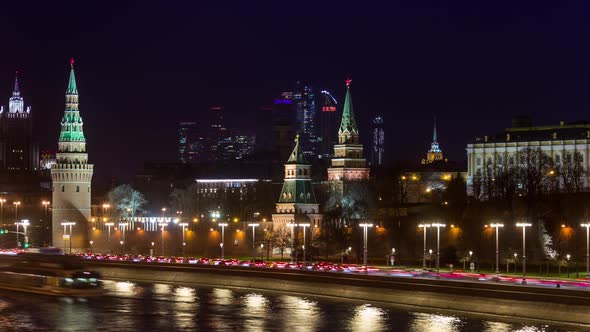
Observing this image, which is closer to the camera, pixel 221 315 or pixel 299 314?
pixel 221 315

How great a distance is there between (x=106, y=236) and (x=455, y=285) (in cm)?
10456

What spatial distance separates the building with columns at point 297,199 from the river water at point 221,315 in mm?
72278

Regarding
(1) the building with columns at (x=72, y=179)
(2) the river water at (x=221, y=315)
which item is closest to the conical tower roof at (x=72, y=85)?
(1) the building with columns at (x=72, y=179)

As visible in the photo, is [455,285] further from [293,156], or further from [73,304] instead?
[293,156]

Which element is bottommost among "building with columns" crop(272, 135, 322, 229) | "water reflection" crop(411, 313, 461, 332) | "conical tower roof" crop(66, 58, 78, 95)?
"water reflection" crop(411, 313, 461, 332)

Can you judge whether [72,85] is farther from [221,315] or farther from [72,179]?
[221,315]

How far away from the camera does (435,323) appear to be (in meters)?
82.4

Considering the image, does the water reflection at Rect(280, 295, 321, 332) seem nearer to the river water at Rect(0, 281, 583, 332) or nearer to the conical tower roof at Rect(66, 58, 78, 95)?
the river water at Rect(0, 281, 583, 332)

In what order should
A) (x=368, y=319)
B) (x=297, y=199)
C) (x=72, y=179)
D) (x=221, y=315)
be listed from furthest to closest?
(x=72, y=179) < (x=297, y=199) < (x=221, y=315) < (x=368, y=319)

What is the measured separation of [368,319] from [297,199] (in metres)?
93.6

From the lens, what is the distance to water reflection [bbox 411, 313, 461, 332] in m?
79.5

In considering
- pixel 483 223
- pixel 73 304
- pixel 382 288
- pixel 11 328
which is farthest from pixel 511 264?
pixel 11 328

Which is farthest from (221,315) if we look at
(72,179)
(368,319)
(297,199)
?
(72,179)

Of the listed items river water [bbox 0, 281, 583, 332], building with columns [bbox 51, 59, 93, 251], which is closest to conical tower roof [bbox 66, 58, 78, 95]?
building with columns [bbox 51, 59, 93, 251]
